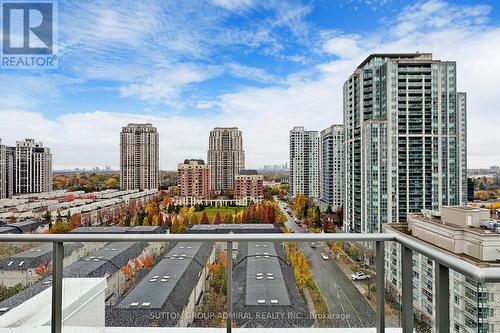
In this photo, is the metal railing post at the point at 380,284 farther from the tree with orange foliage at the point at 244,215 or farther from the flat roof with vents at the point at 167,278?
the tree with orange foliage at the point at 244,215

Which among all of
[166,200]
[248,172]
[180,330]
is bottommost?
[166,200]

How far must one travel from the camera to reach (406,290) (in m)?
1.55

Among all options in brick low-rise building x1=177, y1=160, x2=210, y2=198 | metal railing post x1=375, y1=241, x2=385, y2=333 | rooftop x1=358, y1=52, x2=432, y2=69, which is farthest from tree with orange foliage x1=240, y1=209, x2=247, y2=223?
rooftop x1=358, y1=52, x2=432, y2=69

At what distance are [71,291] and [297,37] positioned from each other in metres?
15.4

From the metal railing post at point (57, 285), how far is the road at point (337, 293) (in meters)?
1.33

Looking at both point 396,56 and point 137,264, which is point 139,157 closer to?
point 137,264

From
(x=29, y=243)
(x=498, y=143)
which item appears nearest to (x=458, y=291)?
(x=29, y=243)

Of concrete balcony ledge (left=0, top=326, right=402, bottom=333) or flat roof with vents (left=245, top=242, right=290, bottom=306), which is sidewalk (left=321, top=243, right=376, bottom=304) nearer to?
concrete balcony ledge (left=0, top=326, right=402, bottom=333)

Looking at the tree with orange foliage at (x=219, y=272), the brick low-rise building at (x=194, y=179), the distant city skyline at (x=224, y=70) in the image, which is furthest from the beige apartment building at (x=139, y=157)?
the tree with orange foliage at (x=219, y=272)

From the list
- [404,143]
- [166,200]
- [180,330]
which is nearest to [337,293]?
[180,330]

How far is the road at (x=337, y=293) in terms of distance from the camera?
1709mm

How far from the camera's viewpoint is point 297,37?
15.1 metres

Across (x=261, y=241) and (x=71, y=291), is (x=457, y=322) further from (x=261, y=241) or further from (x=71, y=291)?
(x=71, y=291)

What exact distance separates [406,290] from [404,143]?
37.6ft
